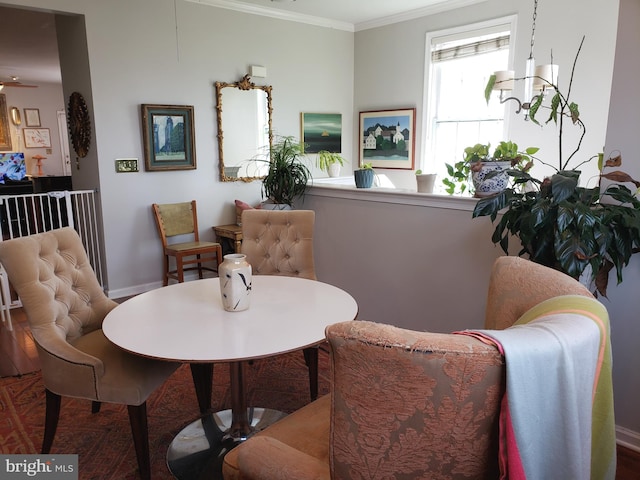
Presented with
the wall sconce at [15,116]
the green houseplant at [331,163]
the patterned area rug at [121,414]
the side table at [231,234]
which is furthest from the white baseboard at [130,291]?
the wall sconce at [15,116]

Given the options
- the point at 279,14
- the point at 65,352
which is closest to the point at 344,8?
the point at 279,14

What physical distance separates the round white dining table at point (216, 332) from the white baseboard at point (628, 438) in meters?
1.43

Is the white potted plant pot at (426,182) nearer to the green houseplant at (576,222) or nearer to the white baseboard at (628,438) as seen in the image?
the green houseplant at (576,222)

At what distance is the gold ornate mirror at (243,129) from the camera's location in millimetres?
4887

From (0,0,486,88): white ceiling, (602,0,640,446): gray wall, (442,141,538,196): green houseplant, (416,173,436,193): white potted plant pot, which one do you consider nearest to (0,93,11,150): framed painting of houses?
(0,0,486,88): white ceiling

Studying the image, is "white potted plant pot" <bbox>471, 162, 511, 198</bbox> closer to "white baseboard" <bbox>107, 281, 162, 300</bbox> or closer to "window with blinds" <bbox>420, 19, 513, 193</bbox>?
"window with blinds" <bbox>420, 19, 513, 193</bbox>

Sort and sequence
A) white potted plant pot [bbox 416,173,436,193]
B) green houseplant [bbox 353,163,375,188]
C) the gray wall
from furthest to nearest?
1. green houseplant [bbox 353,163,375,188]
2. white potted plant pot [bbox 416,173,436,193]
3. the gray wall

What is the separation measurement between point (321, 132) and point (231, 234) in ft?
6.17

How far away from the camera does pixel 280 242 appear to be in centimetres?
276

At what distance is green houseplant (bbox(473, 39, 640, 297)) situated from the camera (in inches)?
70.7

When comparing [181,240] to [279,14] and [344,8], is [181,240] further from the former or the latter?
[344,8]

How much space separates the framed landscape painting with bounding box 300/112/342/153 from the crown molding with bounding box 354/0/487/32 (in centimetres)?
111

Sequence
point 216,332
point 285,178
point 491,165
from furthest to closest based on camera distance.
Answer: point 285,178
point 491,165
point 216,332

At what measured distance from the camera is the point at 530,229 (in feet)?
6.22
